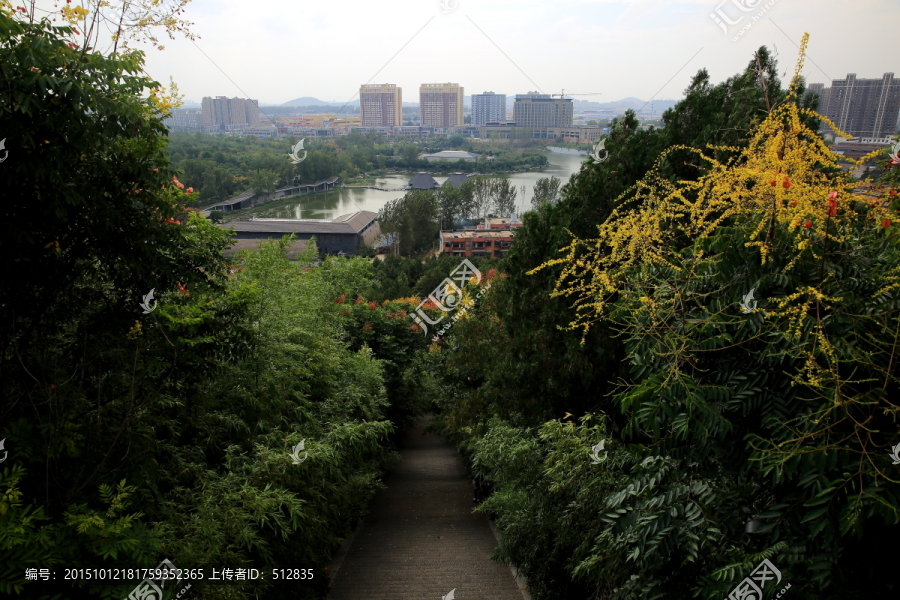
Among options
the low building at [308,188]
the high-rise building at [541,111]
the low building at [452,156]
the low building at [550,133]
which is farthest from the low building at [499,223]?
the low building at [452,156]

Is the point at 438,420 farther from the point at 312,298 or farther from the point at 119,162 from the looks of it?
the point at 119,162

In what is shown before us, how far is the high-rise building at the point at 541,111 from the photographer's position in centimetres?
3472

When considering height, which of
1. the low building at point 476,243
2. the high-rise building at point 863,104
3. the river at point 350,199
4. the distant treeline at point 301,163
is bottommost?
the low building at point 476,243

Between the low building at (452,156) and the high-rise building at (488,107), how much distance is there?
592 inches

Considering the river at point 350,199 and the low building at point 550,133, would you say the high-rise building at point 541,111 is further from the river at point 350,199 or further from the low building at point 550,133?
the river at point 350,199

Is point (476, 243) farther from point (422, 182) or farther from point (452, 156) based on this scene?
point (452, 156)

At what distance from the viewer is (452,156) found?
1853 inches

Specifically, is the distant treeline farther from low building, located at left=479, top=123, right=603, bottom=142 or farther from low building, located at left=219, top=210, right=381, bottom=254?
low building, located at left=219, top=210, right=381, bottom=254

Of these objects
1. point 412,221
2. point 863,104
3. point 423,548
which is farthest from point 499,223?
point 423,548

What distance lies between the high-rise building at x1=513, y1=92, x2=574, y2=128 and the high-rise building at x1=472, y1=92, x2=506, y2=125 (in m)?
23.3

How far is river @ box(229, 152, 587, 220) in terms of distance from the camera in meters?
29.2

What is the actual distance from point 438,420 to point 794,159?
951 cm

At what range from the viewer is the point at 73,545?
317 centimetres

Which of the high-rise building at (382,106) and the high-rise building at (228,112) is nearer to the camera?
the high-rise building at (228,112)
